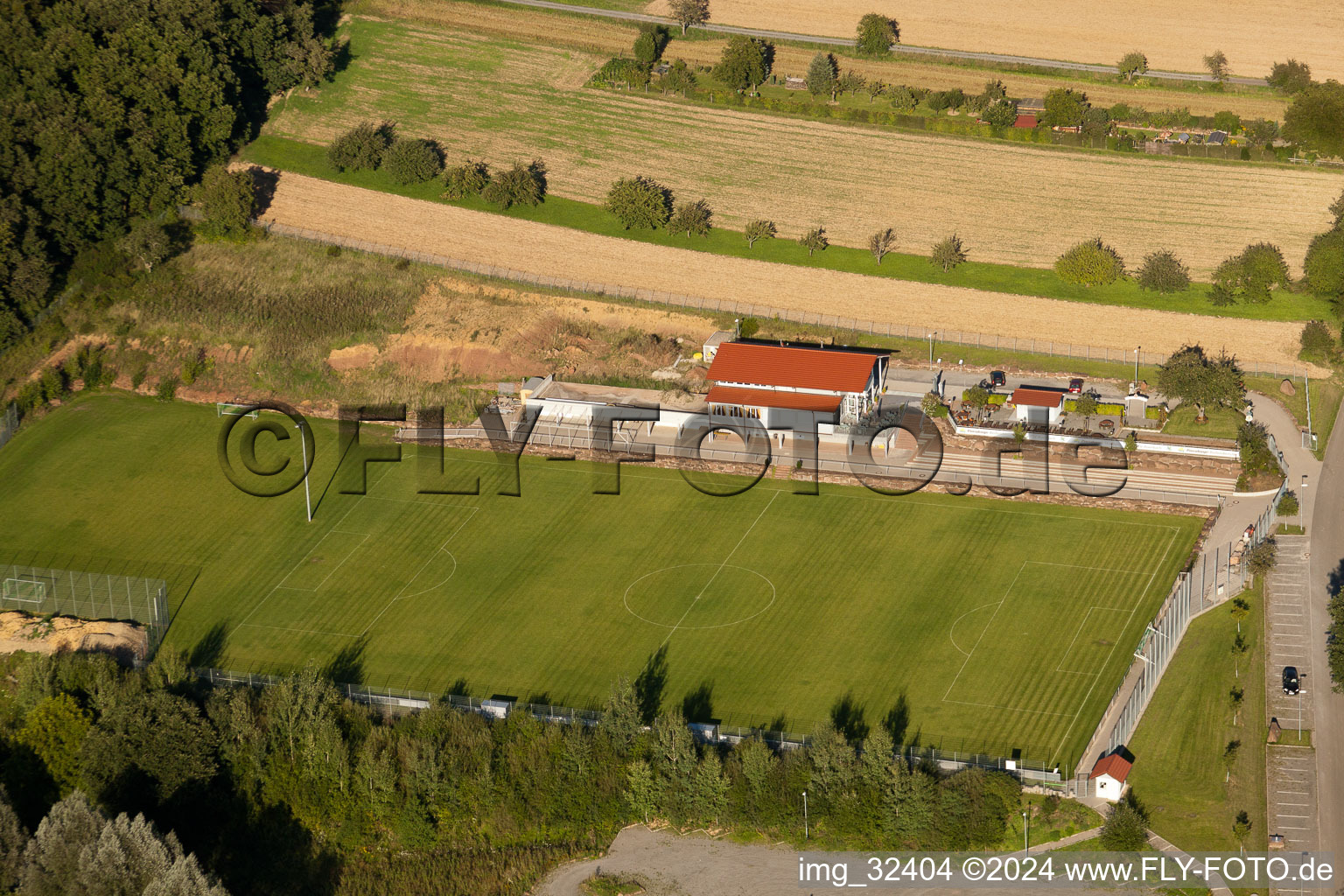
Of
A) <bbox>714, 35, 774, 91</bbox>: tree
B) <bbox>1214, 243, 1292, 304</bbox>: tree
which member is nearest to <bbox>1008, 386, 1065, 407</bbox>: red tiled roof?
<bbox>1214, 243, 1292, 304</bbox>: tree

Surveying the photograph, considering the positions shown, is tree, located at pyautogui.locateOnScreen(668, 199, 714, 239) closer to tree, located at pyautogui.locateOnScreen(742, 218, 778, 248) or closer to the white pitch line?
tree, located at pyautogui.locateOnScreen(742, 218, 778, 248)

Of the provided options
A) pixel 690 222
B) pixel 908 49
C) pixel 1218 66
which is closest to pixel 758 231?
pixel 690 222

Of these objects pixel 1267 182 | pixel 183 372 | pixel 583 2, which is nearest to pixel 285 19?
pixel 583 2

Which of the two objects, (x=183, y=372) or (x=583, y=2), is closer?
(x=183, y=372)

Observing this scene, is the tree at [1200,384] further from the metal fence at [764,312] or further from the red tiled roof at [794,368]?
the red tiled roof at [794,368]

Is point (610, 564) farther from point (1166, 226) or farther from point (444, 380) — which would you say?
point (1166, 226)

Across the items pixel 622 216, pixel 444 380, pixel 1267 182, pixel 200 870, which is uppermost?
pixel 1267 182
